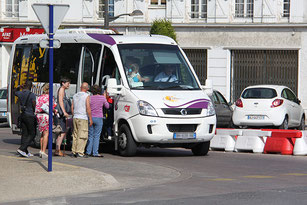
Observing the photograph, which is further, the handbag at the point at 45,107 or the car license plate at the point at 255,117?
the car license plate at the point at 255,117

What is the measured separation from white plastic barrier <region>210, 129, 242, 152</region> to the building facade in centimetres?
1686

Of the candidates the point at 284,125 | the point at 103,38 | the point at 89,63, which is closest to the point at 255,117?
the point at 284,125

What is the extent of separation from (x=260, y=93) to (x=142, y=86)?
9.29m

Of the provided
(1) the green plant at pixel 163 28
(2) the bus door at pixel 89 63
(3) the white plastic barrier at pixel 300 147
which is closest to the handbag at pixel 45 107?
(2) the bus door at pixel 89 63

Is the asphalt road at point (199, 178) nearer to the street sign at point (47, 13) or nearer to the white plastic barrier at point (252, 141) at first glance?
the white plastic barrier at point (252, 141)

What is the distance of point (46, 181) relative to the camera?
40.1ft

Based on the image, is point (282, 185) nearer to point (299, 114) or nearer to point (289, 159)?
point (289, 159)

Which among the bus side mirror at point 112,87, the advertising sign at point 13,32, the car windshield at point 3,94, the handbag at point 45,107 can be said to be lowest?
the car windshield at point 3,94

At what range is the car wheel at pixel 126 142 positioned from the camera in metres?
17.0

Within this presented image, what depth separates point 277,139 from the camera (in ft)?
61.8

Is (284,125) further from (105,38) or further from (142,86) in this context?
(142,86)

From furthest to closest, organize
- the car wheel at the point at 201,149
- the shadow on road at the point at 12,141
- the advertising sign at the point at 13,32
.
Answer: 1. the advertising sign at the point at 13,32
2. the shadow on road at the point at 12,141
3. the car wheel at the point at 201,149

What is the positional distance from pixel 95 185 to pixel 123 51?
6.08 meters

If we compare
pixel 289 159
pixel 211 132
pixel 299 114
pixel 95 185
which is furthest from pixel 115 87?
pixel 299 114
